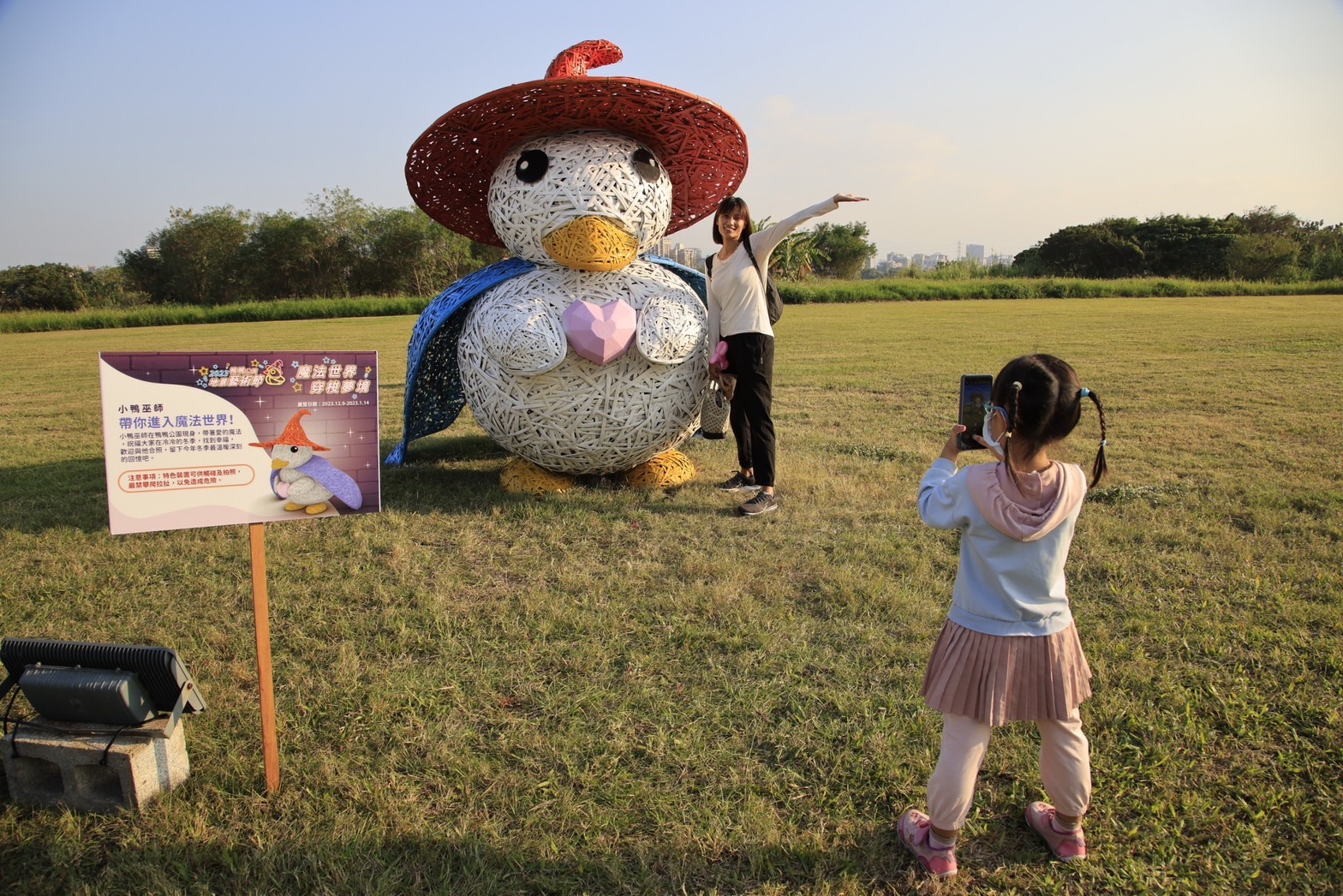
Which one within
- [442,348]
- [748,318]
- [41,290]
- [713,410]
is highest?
[41,290]

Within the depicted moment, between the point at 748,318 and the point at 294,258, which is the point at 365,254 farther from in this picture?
the point at 748,318

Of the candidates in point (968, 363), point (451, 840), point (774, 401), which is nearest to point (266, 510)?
point (451, 840)

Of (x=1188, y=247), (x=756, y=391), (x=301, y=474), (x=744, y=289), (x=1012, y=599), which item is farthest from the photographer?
(x=1188, y=247)

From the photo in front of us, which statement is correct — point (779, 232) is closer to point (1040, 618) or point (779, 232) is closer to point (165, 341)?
point (1040, 618)

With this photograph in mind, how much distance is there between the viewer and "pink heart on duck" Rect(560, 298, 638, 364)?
4242 millimetres

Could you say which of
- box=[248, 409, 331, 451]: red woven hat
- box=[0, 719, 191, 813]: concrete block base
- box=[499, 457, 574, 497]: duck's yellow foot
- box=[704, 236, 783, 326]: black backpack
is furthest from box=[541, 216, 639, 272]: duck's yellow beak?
box=[0, 719, 191, 813]: concrete block base

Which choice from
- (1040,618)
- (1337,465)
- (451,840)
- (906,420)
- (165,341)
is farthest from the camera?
(165,341)

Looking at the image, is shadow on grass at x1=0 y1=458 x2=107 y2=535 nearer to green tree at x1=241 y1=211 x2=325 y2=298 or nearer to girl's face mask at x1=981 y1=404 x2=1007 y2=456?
girl's face mask at x1=981 y1=404 x2=1007 y2=456

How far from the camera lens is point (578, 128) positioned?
450 cm

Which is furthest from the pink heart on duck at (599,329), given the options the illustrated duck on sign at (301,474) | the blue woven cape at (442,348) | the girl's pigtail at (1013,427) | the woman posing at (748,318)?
the girl's pigtail at (1013,427)

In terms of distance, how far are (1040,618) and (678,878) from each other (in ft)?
3.61

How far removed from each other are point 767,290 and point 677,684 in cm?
271

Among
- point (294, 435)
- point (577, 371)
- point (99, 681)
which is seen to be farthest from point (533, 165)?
point (99, 681)

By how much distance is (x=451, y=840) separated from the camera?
216cm
